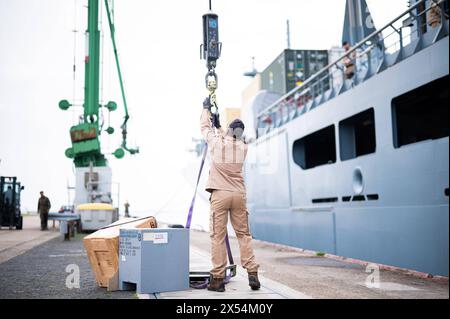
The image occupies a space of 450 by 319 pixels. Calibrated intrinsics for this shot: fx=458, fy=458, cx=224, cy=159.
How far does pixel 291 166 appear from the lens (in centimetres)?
1210

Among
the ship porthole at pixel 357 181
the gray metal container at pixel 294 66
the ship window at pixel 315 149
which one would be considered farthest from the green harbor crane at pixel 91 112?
the ship porthole at pixel 357 181

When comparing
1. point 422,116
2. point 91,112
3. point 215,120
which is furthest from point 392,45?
point 91,112

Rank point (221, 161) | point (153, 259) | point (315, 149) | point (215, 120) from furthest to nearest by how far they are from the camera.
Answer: point (315, 149), point (215, 120), point (221, 161), point (153, 259)

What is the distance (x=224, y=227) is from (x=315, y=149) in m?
9.13

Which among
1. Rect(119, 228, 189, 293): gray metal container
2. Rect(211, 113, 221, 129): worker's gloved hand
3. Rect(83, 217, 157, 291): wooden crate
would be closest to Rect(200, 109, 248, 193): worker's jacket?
Rect(211, 113, 221, 129): worker's gloved hand

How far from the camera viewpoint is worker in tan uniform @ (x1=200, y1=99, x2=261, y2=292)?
4.48 meters

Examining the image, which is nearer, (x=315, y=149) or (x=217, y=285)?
(x=217, y=285)

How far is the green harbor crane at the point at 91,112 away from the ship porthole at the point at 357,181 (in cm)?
1069

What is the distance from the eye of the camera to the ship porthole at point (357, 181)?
847cm

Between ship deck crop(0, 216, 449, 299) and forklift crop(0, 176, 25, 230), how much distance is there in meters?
8.32

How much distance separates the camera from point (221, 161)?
15.0 feet

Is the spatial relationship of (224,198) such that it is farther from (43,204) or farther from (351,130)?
(43,204)

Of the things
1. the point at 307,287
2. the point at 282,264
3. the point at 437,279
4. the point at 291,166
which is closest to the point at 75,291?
the point at 307,287

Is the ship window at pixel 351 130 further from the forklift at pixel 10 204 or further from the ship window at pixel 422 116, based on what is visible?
the forklift at pixel 10 204
